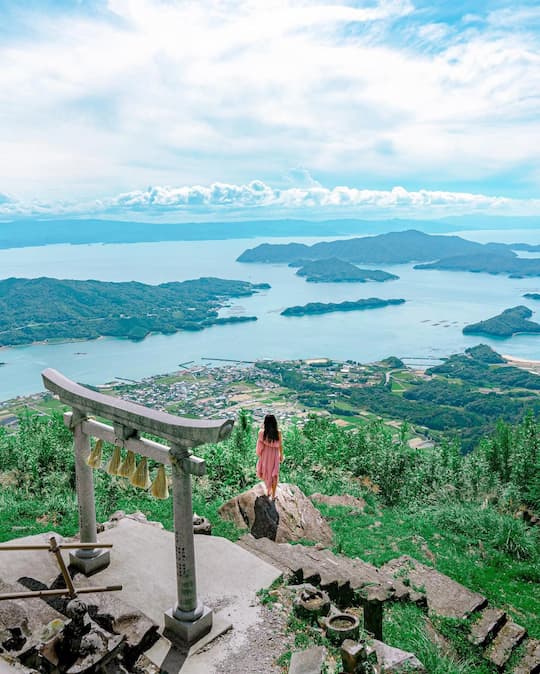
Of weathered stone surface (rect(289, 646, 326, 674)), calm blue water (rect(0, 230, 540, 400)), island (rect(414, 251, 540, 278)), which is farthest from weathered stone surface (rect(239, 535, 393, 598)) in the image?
island (rect(414, 251, 540, 278))

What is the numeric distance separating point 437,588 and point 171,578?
4.03 meters

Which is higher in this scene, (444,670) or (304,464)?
(444,670)

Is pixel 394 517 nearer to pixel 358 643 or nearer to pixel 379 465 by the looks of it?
pixel 379 465

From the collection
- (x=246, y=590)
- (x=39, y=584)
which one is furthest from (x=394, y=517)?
(x=39, y=584)

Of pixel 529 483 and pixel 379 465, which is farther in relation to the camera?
pixel 379 465

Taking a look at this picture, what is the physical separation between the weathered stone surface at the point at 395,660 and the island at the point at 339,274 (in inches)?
5076

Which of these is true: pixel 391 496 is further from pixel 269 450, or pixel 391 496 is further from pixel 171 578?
pixel 171 578

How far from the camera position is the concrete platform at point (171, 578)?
594 cm

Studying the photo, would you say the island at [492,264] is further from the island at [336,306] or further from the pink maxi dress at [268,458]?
the pink maxi dress at [268,458]

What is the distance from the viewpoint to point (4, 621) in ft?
17.9

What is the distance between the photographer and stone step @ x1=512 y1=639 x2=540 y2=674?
659 cm

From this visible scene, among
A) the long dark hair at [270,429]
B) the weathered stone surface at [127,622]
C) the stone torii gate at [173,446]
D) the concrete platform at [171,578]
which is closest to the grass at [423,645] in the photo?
the concrete platform at [171,578]

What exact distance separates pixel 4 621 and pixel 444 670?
183 inches

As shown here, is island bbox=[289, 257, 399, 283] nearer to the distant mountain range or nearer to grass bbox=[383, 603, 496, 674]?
the distant mountain range
